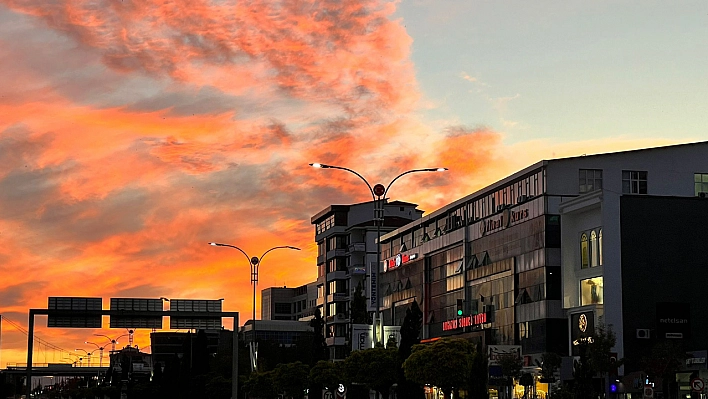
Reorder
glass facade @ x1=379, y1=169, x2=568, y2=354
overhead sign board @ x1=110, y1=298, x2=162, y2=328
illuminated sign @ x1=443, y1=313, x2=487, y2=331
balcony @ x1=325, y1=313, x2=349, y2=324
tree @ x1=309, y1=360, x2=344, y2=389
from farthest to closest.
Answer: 1. balcony @ x1=325, y1=313, x2=349, y2=324
2. overhead sign board @ x1=110, y1=298, x2=162, y2=328
3. illuminated sign @ x1=443, y1=313, x2=487, y2=331
4. tree @ x1=309, y1=360, x2=344, y2=389
5. glass facade @ x1=379, y1=169, x2=568, y2=354

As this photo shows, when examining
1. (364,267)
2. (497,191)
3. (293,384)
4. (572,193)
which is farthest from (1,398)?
(572,193)

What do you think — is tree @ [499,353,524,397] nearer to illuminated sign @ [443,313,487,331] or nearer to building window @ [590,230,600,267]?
building window @ [590,230,600,267]

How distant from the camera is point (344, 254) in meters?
172

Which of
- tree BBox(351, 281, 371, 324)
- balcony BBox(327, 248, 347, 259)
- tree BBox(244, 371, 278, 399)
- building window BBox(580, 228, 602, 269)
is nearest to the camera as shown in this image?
building window BBox(580, 228, 602, 269)

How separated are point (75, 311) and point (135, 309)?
5936mm

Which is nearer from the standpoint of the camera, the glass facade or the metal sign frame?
the glass facade

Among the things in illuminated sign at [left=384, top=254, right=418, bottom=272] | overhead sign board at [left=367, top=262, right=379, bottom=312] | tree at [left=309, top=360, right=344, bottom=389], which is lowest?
tree at [left=309, top=360, right=344, bottom=389]

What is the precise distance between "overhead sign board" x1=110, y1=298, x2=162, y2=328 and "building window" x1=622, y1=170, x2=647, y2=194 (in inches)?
1730

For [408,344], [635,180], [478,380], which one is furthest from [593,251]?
[478,380]

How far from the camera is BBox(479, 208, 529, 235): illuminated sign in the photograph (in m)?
91.1

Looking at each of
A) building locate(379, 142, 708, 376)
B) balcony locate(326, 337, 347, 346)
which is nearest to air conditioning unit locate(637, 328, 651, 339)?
building locate(379, 142, 708, 376)

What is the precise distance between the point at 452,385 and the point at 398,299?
52770 millimetres

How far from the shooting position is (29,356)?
10069 cm

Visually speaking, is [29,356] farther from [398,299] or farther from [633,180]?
[633,180]
